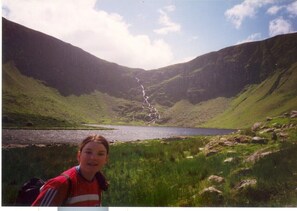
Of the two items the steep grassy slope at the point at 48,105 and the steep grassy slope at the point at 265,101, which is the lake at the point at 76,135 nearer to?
the steep grassy slope at the point at 48,105

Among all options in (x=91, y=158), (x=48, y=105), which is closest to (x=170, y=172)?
(x=91, y=158)

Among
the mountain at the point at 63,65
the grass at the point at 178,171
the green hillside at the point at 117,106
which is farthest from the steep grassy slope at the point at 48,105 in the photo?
the grass at the point at 178,171

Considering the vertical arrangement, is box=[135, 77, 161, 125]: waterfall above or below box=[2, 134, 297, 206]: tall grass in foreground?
above

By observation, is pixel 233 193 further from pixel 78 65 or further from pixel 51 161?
pixel 78 65

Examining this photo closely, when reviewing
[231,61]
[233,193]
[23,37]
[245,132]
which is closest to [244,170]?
[233,193]

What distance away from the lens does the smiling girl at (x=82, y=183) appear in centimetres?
314

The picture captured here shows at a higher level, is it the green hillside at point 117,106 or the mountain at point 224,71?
the mountain at point 224,71

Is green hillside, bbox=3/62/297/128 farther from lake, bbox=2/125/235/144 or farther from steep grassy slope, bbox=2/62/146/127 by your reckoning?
lake, bbox=2/125/235/144

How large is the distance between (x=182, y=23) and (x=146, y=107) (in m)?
3.02

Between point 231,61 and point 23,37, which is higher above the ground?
point 23,37

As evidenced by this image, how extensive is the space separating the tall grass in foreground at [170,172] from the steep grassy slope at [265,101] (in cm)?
134

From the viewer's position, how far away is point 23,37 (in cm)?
920

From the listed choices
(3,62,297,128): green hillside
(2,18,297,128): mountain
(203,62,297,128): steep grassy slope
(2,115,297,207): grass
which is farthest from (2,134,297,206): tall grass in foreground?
(203,62,297,128): steep grassy slope

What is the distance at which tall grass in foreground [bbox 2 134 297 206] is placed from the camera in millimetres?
6078
